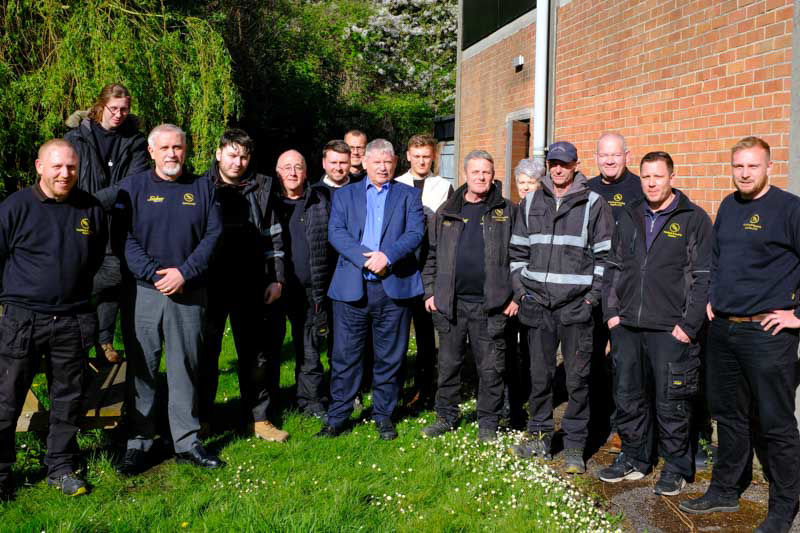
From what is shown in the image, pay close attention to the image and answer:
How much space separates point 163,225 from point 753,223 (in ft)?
11.7

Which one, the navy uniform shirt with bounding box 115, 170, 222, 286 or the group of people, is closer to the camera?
the group of people

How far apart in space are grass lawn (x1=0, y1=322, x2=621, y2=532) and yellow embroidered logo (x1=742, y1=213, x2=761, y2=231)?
1861mm

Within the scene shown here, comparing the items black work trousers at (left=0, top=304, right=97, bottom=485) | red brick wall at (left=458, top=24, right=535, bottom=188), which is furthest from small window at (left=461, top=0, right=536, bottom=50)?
black work trousers at (left=0, top=304, right=97, bottom=485)

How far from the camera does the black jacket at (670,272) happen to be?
443 centimetres

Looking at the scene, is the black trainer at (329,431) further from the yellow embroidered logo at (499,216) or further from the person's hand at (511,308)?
the yellow embroidered logo at (499,216)

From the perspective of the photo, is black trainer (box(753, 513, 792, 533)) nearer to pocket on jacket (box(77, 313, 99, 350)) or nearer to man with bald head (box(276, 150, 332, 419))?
man with bald head (box(276, 150, 332, 419))

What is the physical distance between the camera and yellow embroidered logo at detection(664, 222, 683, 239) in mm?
4512

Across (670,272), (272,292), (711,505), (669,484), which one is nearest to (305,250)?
(272,292)

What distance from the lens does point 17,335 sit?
4297 millimetres

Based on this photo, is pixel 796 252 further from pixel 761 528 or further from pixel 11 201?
pixel 11 201

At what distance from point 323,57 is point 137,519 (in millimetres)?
20206

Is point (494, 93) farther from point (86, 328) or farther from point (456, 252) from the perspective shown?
point (86, 328)

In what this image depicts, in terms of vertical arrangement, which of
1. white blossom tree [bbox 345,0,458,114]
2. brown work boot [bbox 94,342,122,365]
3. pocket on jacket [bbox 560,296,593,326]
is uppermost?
white blossom tree [bbox 345,0,458,114]

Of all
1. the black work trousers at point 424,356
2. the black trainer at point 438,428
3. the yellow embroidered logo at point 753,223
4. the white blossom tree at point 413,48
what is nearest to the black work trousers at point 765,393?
the yellow embroidered logo at point 753,223
